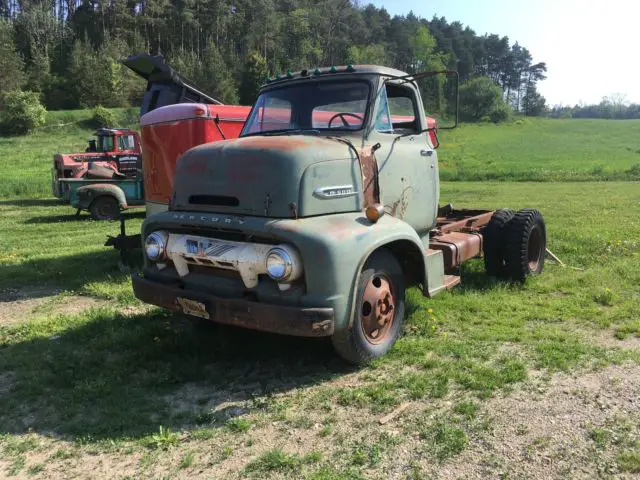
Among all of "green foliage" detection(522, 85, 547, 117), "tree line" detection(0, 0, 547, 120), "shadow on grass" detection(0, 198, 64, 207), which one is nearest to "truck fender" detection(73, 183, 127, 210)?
"shadow on grass" detection(0, 198, 64, 207)

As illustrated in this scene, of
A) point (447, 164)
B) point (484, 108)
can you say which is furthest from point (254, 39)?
point (447, 164)

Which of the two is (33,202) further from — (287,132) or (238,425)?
(238,425)

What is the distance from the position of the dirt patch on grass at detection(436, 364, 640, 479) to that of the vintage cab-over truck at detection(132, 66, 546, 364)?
122 centimetres

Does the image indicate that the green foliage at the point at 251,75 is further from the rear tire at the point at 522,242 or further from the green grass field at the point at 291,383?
the green grass field at the point at 291,383

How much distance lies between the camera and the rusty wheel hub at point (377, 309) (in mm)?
4418

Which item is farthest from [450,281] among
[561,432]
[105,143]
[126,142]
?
[105,143]

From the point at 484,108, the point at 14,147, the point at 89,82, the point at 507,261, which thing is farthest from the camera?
the point at 484,108

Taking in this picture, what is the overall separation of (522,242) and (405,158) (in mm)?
2492

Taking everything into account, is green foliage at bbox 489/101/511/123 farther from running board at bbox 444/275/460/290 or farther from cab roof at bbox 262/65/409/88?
cab roof at bbox 262/65/409/88

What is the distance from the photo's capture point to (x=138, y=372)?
4.54m

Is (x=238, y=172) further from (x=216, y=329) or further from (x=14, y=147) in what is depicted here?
(x=14, y=147)

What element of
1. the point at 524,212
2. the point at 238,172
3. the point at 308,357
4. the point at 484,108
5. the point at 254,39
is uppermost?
the point at 254,39

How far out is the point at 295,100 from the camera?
532 cm

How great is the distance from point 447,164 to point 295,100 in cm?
3485
